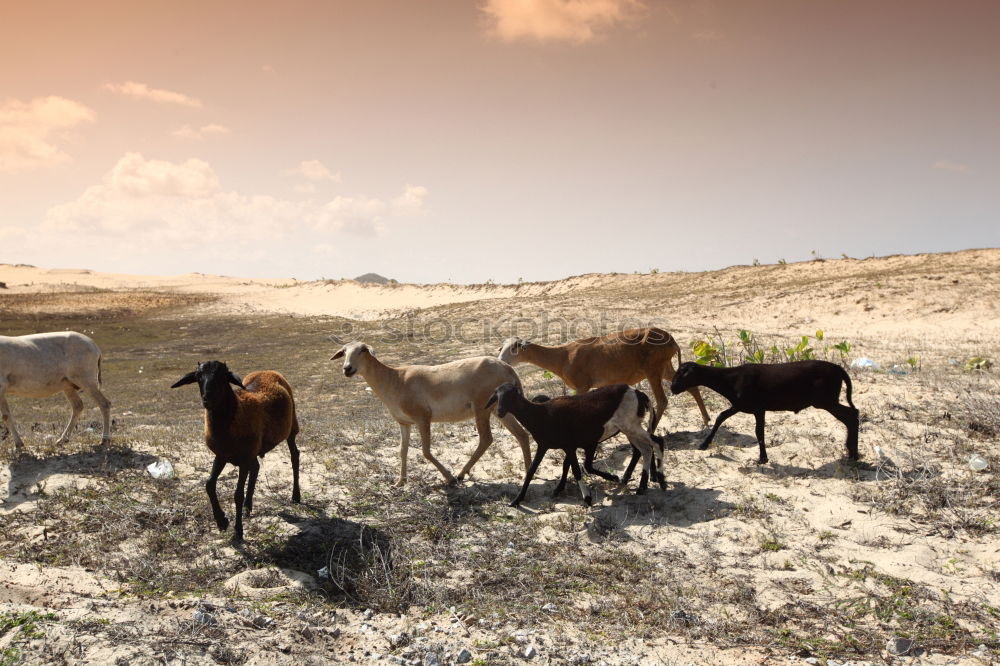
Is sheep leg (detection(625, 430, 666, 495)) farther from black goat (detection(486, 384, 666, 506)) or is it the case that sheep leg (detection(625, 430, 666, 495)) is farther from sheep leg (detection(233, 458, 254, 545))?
sheep leg (detection(233, 458, 254, 545))

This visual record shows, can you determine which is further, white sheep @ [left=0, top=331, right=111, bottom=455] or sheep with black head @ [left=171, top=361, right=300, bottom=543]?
white sheep @ [left=0, top=331, right=111, bottom=455]

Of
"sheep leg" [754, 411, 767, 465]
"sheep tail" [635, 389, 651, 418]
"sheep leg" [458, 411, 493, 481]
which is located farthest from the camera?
"sheep leg" [458, 411, 493, 481]

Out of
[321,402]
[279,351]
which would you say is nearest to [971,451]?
[321,402]

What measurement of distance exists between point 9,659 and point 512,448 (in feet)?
21.6

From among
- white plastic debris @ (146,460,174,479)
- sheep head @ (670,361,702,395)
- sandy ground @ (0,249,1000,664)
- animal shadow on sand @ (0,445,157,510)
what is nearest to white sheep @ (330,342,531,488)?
sandy ground @ (0,249,1000,664)

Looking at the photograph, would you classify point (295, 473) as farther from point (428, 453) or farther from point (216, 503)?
point (428, 453)

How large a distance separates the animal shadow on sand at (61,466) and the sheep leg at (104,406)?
0.68 ft

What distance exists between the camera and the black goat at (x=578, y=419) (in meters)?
7.41

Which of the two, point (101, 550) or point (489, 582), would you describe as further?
point (101, 550)

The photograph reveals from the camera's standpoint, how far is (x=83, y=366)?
10.4 meters

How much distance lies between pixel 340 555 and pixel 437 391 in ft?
9.48

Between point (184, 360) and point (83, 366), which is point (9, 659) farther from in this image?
point (184, 360)

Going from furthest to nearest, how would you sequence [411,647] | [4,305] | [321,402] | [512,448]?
[4,305]
[321,402]
[512,448]
[411,647]

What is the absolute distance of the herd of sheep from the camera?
695 cm
